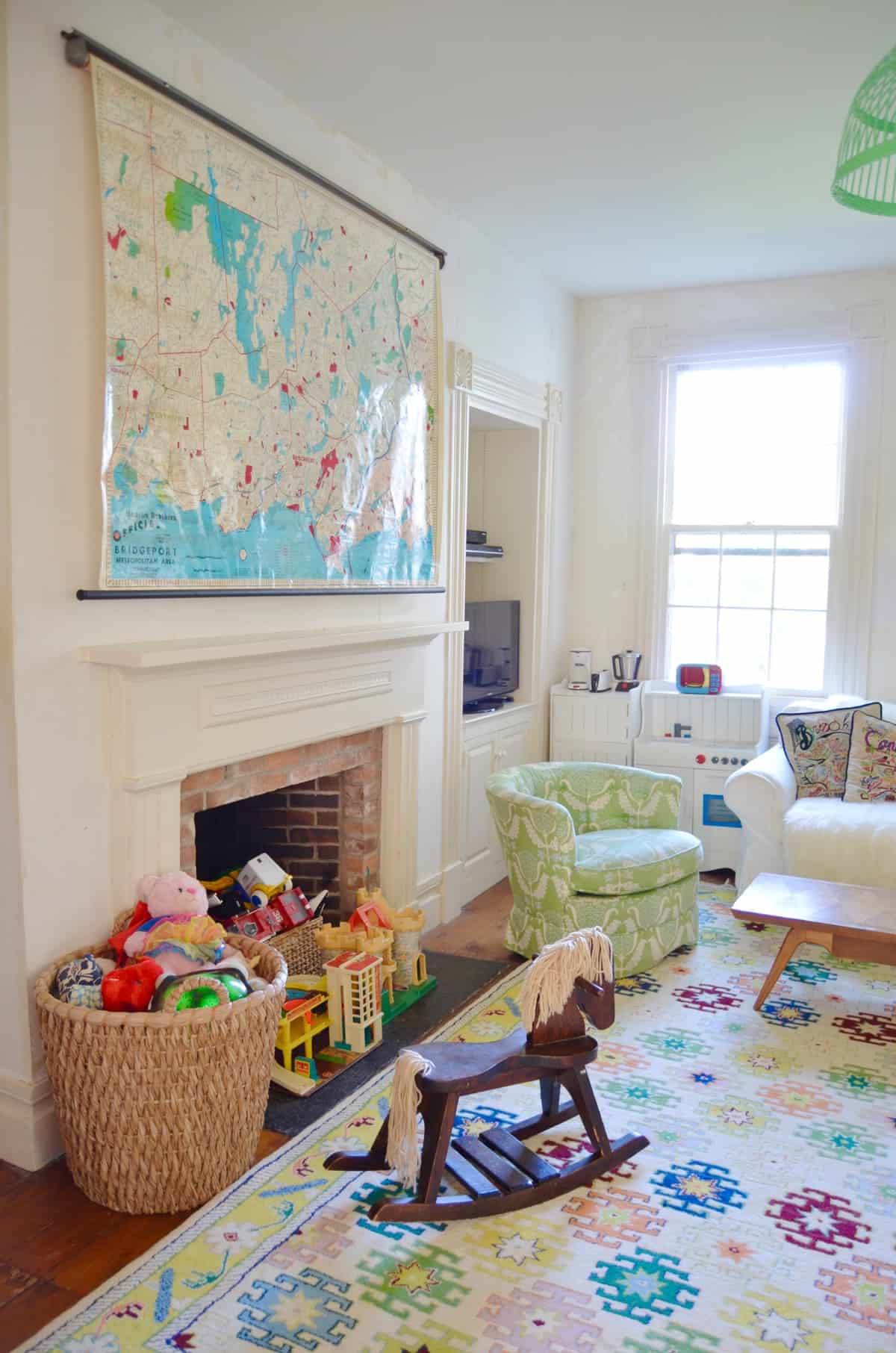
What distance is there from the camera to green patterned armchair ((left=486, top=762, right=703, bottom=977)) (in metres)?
3.51

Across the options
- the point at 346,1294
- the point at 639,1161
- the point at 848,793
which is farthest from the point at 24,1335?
the point at 848,793

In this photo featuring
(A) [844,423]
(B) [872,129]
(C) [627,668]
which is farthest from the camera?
(C) [627,668]

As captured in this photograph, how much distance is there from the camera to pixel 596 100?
10.1ft

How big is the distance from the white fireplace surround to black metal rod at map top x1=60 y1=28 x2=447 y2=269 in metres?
0.25

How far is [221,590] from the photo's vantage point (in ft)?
9.17

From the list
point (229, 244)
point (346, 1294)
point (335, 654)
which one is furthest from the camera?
point (335, 654)

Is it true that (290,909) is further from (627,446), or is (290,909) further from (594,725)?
(627,446)

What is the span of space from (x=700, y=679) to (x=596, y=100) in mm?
2680

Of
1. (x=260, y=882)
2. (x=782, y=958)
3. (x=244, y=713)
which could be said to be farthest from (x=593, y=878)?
(x=244, y=713)

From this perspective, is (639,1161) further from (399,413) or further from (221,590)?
(399,413)

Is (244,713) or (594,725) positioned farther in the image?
(594,725)

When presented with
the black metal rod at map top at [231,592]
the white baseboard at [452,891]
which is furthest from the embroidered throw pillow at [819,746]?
the black metal rod at map top at [231,592]

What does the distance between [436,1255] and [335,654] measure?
5.71 ft

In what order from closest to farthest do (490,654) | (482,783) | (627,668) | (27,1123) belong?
(27,1123), (482,783), (490,654), (627,668)
